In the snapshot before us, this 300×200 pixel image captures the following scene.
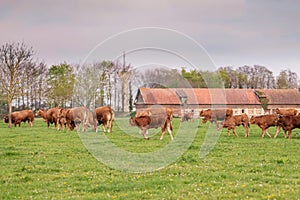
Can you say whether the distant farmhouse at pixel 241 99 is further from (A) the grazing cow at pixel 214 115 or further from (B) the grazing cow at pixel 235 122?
(B) the grazing cow at pixel 235 122

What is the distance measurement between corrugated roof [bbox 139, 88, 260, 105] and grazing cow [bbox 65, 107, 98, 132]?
33941 millimetres

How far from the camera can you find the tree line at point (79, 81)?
110 ft

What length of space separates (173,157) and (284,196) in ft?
21.2

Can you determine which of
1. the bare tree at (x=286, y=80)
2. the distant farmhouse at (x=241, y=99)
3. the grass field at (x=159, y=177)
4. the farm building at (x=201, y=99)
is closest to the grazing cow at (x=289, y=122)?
the grass field at (x=159, y=177)

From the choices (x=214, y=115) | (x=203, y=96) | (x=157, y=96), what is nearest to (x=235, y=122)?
(x=214, y=115)

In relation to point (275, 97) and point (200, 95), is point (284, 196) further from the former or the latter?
point (275, 97)

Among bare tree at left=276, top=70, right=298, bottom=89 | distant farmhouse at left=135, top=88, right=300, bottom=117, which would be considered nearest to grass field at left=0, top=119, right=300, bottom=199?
distant farmhouse at left=135, top=88, right=300, bottom=117

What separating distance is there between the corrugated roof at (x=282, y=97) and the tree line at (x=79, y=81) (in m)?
12.0

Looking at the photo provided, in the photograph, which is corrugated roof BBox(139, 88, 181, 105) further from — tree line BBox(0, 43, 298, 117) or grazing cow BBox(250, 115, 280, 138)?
grazing cow BBox(250, 115, 280, 138)

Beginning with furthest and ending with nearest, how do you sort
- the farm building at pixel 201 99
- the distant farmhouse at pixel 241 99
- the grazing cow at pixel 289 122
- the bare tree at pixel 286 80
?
the bare tree at pixel 286 80 → the distant farmhouse at pixel 241 99 → the farm building at pixel 201 99 → the grazing cow at pixel 289 122

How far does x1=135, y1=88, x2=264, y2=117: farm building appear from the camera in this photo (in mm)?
67312

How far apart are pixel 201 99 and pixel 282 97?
56.7 feet

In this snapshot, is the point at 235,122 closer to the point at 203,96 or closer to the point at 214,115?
the point at 214,115

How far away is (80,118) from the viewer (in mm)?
29984
